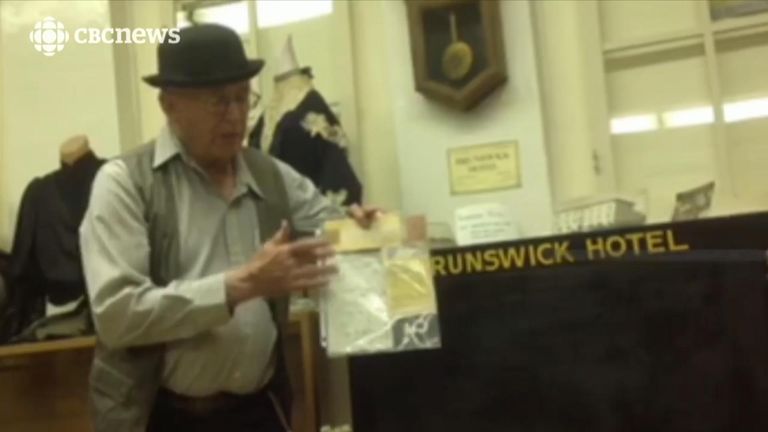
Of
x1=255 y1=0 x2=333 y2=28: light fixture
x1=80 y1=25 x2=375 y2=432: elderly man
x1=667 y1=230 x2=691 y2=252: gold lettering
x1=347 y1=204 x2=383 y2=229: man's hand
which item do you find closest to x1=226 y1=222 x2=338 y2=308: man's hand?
x1=80 y1=25 x2=375 y2=432: elderly man

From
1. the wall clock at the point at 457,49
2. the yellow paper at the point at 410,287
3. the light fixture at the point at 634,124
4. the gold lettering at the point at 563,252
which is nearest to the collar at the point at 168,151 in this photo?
the yellow paper at the point at 410,287

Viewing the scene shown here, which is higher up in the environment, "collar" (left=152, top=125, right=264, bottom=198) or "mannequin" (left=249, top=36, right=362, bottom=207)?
"mannequin" (left=249, top=36, right=362, bottom=207)

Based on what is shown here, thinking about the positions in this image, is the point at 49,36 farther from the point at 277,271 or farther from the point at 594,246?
the point at 594,246

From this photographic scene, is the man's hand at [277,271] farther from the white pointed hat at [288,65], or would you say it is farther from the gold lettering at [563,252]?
the white pointed hat at [288,65]

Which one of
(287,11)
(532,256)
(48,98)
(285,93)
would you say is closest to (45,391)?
(48,98)

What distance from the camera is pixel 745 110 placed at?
7.86 ft

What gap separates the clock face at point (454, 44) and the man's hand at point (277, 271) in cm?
100

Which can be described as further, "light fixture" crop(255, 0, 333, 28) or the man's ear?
"light fixture" crop(255, 0, 333, 28)

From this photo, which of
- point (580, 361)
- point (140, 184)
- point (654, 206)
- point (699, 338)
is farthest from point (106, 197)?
point (654, 206)

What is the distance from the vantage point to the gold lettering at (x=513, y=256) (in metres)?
1.68

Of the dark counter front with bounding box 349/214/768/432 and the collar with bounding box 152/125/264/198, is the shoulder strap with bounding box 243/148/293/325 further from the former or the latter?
the dark counter front with bounding box 349/214/768/432

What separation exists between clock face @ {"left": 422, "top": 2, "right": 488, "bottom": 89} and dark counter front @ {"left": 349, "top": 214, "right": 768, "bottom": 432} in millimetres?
807

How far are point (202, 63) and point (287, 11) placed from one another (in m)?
1.25

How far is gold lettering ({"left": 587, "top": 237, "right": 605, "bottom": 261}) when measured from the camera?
1.65 metres
